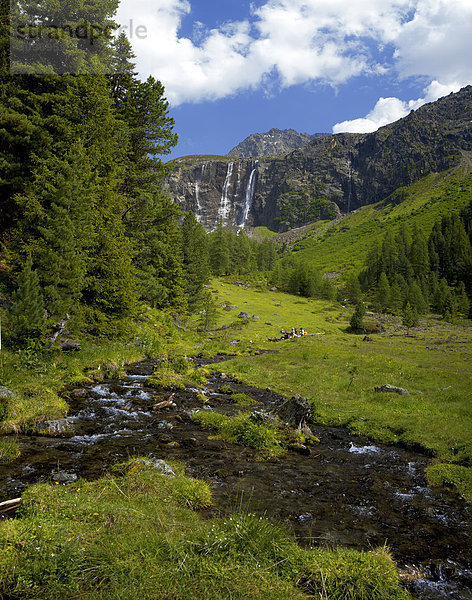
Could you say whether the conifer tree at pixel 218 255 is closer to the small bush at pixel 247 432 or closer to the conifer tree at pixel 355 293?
the conifer tree at pixel 355 293

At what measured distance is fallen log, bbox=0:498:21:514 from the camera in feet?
23.1

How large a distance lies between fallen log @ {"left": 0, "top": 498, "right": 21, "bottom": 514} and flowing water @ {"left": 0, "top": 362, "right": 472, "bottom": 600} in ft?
2.49

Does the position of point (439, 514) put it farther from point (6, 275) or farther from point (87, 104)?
point (87, 104)

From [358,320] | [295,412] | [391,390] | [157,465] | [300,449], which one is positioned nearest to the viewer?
[157,465]

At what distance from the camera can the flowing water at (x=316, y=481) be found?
770 centimetres

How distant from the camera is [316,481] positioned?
1100 centimetres

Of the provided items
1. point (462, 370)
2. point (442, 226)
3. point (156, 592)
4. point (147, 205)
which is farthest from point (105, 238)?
point (442, 226)

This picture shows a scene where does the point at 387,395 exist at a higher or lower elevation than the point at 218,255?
lower

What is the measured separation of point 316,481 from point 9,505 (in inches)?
347

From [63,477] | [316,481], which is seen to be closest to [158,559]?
[63,477]

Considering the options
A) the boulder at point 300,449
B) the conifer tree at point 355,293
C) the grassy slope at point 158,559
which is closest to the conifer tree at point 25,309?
the grassy slope at point 158,559

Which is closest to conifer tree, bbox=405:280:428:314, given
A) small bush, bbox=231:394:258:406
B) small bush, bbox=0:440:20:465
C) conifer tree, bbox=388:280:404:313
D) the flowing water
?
conifer tree, bbox=388:280:404:313

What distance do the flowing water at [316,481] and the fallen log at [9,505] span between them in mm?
758

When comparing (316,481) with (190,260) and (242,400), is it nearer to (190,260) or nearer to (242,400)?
(242,400)
